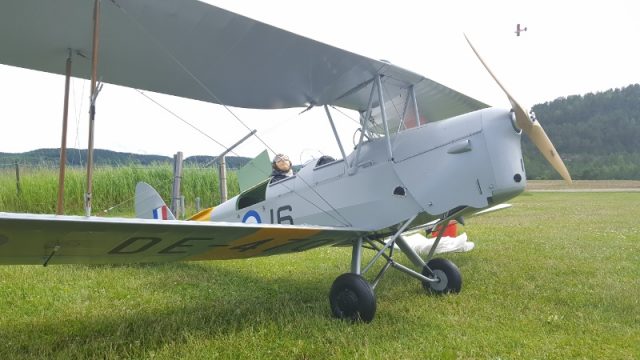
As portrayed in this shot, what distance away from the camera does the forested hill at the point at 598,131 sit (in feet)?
222

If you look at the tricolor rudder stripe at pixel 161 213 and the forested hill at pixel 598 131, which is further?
the forested hill at pixel 598 131

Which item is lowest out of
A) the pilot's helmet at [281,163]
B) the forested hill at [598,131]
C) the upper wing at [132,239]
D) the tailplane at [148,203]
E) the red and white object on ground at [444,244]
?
the red and white object on ground at [444,244]

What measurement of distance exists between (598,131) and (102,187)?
3468 inches

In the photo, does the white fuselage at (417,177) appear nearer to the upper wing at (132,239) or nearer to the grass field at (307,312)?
the upper wing at (132,239)

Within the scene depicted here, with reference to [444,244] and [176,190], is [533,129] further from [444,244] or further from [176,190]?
[176,190]

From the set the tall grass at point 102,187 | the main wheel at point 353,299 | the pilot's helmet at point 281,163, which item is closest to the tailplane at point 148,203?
the pilot's helmet at point 281,163

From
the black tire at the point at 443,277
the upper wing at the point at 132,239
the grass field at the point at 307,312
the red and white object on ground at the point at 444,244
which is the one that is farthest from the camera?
the red and white object on ground at the point at 444,244

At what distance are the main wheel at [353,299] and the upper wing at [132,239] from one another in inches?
17.7

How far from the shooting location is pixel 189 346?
3242mm

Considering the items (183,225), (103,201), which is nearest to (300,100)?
(183,225)

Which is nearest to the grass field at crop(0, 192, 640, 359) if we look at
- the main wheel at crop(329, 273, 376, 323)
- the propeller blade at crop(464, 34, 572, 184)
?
the main wheel at crop(329, 273, 376, 323)

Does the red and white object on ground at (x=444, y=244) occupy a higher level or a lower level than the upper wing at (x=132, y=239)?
lower

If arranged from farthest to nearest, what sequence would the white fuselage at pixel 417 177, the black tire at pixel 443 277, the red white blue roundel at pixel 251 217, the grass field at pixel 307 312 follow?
the red white blue roundel at pixel 251 217
the black tire at pixel 443 277
the white fuselage at pixel 417 177
the grass field at pixel 307 312

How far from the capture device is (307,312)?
417 cm
